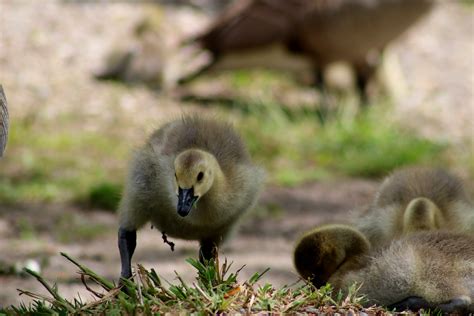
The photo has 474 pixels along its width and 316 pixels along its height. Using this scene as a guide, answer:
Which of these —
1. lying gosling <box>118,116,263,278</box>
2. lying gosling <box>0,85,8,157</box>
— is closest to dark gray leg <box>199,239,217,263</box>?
lying gosling <box>118,116,263,278</box>

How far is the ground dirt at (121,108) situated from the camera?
5.75m

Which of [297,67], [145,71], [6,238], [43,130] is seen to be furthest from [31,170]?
[297,67]

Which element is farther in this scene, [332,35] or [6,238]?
[332,35]

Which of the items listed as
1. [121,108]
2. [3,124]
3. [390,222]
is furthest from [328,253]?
[121,108]

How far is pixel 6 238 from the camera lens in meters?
6.07

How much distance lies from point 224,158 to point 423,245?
1034 millimetres

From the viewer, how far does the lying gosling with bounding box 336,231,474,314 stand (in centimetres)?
356

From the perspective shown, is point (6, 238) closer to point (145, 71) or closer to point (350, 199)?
point (350, 199)

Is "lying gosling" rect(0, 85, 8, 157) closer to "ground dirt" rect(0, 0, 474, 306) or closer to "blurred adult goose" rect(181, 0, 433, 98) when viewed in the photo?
"ground dirt" rect(0, 0, 474, 306)

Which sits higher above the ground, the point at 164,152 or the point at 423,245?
the point at 164,152

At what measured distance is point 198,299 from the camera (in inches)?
131

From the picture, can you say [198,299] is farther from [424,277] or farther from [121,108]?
[121,108]

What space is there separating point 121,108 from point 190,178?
542 centimetres

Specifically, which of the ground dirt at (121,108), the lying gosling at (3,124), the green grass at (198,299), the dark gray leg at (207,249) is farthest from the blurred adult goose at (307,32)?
the lying gosling at (3,124)
